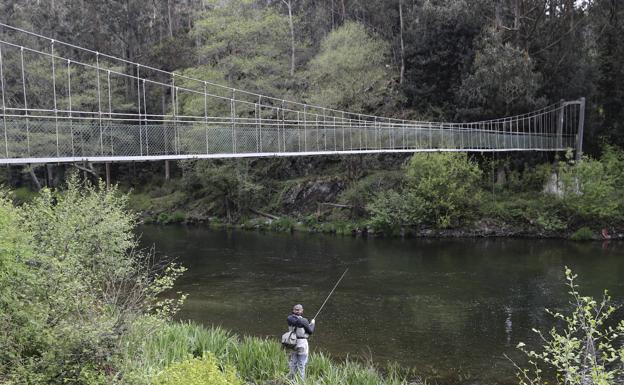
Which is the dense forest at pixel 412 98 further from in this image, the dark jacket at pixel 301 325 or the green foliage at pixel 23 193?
the dark jacket at pixel 301 325

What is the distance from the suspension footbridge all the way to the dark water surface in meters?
3.97

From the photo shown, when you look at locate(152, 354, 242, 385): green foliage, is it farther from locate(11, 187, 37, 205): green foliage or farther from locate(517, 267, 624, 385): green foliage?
locate(11, 187, 37, 205): green foliage

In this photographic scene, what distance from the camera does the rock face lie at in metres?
28.3

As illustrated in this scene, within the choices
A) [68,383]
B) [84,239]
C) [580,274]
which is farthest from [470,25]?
[68,383]

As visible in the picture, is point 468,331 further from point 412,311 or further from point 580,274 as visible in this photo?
point 580,274

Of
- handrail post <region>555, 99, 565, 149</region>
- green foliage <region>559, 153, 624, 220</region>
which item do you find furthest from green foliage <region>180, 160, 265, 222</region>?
handrail post <region>555, 99, 565, 149</region>

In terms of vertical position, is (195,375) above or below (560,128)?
below

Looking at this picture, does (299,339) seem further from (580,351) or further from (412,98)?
(412,98)

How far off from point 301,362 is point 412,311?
6119mm

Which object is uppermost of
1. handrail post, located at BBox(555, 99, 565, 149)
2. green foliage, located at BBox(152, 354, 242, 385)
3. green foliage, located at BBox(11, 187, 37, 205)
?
handrail post, located at BBox(555, 99, 565, 149)

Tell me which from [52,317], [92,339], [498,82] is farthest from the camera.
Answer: [498,82]

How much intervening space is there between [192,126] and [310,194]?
11.8 m

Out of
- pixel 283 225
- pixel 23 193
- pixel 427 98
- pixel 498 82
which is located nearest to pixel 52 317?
pixel 283 225

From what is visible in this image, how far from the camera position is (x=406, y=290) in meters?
15.2
